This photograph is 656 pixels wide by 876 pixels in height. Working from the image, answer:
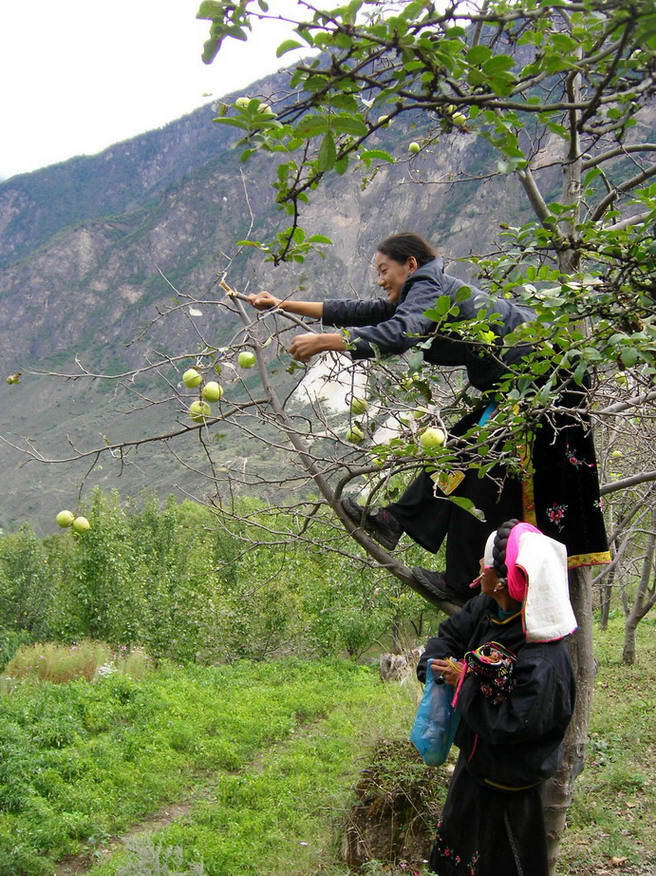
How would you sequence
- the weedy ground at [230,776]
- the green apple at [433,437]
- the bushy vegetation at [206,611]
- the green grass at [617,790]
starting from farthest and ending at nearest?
the bushy vegetation at [206,611] < the weedy ground at [230,776] < the green grass at [617,790] < the green apple at [433,437]

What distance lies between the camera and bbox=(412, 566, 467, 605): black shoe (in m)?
2.61

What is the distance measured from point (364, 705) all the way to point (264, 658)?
8.79m

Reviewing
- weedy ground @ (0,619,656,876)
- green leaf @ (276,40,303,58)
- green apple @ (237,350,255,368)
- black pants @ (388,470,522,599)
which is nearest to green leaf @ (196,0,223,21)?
green leaf @ (276,40,303,58)

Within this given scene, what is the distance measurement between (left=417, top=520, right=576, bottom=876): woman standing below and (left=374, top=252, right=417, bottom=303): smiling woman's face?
0.90 metres

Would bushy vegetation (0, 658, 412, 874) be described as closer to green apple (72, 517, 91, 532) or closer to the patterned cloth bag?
the patterned cloth bag

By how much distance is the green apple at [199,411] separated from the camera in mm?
2090

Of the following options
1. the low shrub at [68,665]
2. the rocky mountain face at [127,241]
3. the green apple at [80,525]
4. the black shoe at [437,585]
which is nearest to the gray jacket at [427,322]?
the black shoe at [437,585]

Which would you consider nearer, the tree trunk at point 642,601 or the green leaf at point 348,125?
the green leaf at point 348,125

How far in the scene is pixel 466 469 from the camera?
226cm

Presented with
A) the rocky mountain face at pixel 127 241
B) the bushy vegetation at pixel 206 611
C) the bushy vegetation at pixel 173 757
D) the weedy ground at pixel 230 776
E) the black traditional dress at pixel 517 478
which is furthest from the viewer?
the rocky mountain face at pixel 127 241

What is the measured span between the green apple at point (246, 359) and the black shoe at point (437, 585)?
909 mm

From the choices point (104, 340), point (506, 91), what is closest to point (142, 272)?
point (104, 340)

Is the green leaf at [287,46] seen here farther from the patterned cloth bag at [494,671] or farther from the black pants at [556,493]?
the patterned cloth bag at [494,671]

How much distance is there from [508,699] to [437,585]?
1.76 ft
